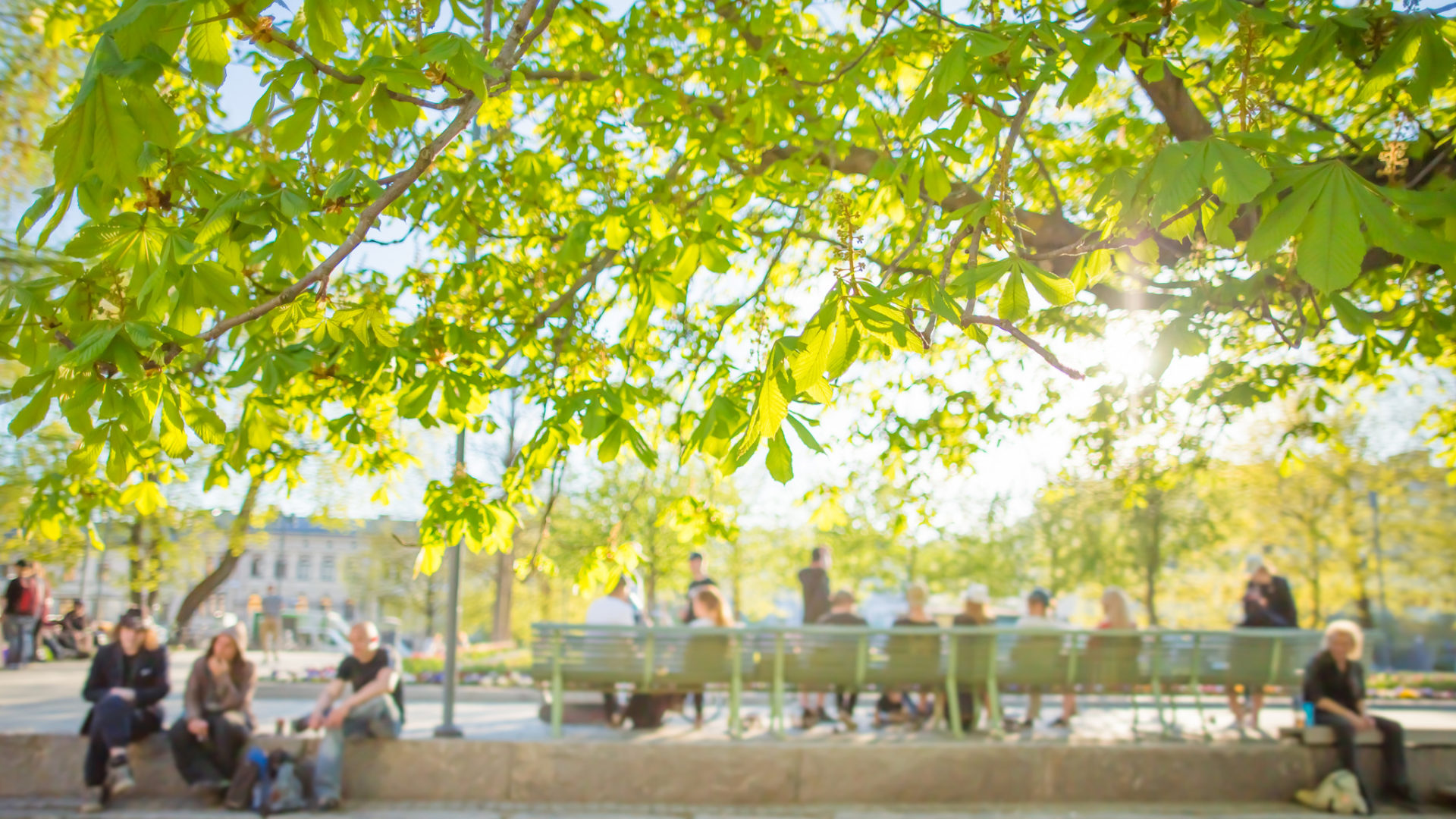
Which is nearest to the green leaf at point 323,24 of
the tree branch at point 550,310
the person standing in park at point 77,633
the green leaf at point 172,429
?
the green leaf at point 172,429

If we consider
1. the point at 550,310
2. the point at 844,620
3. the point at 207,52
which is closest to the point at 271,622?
the point at 844,620

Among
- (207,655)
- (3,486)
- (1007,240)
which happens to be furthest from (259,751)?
(3,486)

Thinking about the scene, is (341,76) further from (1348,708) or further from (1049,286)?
(1348,708)

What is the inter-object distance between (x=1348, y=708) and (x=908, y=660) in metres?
3.47

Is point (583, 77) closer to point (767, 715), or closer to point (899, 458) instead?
point (899, 458)

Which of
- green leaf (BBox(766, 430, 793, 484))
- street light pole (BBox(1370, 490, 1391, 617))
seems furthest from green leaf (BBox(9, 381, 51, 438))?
street light pole (BBox(1370, 490, 1391, 617))

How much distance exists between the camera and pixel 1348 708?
824cm

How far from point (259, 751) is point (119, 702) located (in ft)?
3.48

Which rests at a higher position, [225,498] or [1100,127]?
[1100,127]

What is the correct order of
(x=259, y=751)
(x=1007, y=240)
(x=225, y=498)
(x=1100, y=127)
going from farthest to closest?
(x=225, y=498), (x=259, y=751), (x=1100, y=127), (x=1007, y=240)

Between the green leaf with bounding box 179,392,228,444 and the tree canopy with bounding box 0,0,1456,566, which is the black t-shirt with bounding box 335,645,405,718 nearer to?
the tree canopy with bounding box 0,0,1456,566

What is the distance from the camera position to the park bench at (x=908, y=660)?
819cm

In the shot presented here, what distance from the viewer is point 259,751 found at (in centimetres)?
735

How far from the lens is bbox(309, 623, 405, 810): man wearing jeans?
7227 millimetres
